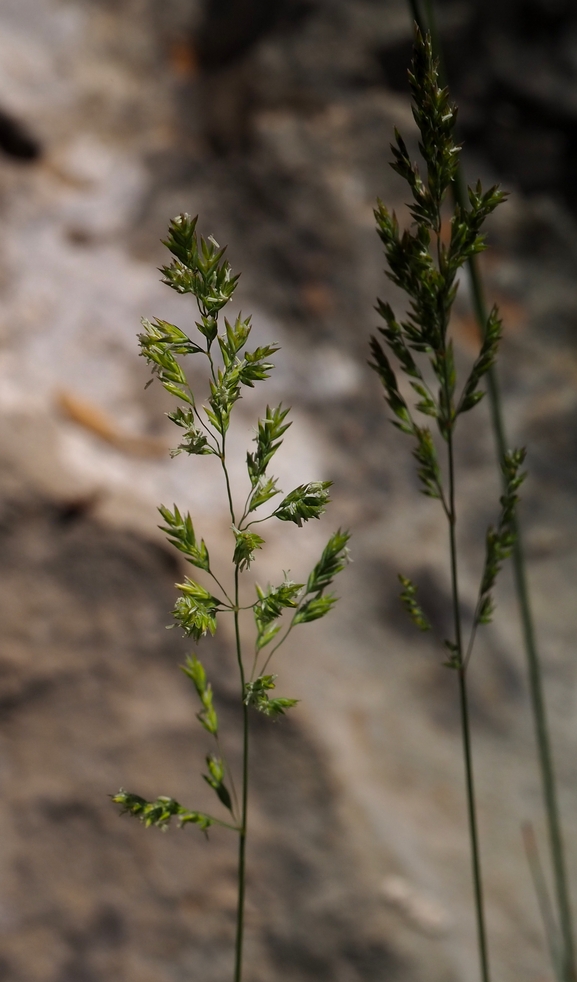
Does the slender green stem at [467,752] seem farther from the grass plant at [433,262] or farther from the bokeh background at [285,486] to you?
the bokeh background at [285,486]

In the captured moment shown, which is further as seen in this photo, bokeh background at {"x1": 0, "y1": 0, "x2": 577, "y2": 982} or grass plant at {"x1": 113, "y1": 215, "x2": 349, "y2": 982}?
bokeh background at {"x1": 0, "y1": 0, "x2": 577, "y2": 982}

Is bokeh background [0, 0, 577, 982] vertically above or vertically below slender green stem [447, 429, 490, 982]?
above

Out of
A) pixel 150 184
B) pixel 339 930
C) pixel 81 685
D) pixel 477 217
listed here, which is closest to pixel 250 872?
pixel 339 930

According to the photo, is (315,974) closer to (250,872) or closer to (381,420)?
(250,872)

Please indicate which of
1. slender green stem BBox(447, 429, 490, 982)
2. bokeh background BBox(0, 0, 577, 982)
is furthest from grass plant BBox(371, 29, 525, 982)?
bokeh background BBox(0, 0, 577, 982)

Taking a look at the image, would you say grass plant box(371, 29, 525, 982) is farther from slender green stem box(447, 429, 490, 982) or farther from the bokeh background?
the bokeh background

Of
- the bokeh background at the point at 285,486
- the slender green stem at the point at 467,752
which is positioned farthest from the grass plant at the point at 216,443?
the bokeh background at the point at 285,486

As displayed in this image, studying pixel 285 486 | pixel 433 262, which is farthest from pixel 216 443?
pixel 285 486

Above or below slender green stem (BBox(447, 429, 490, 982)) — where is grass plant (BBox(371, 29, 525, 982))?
above
